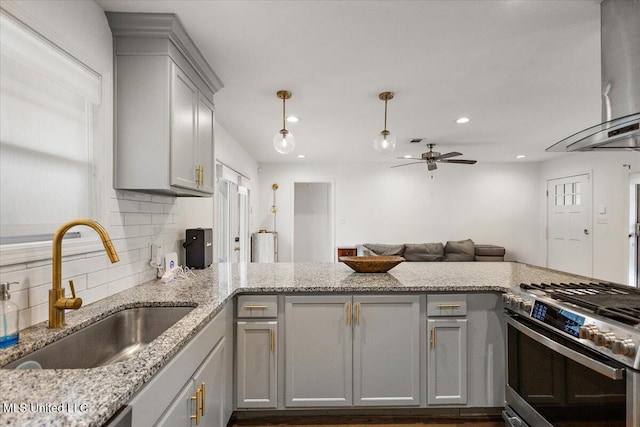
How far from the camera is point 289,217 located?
257 inches

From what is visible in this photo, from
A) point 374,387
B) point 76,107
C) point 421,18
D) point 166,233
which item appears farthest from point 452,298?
point 76,107

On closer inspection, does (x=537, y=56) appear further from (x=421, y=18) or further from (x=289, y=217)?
(x=289, y=217)

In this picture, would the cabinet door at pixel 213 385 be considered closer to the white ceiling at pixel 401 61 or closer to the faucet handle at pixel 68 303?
the faucet handle at pixel 68 303

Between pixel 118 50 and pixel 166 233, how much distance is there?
46.3 inches

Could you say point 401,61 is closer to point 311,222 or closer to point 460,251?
point 460,251

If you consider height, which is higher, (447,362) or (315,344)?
(315,344)

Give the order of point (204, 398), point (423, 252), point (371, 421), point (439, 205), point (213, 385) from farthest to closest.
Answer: point (439, 205), point (423, 252), point (371, 421), point (213, 385), point (204, 398)

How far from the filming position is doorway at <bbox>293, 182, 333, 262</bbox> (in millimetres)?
7434

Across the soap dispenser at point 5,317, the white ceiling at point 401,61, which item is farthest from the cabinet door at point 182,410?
the white ceiling at point 401,61

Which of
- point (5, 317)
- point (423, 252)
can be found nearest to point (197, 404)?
point (5, 317)

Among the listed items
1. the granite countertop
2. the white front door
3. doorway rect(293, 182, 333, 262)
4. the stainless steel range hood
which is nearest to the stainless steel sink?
the granite countertop

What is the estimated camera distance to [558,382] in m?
1.47

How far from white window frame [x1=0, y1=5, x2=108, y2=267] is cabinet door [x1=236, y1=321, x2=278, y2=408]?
0.95 metres

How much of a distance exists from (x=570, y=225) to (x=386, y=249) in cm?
328
